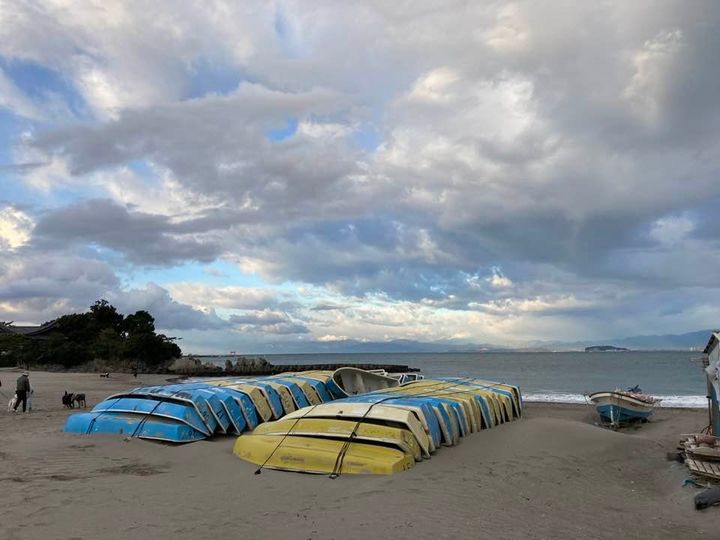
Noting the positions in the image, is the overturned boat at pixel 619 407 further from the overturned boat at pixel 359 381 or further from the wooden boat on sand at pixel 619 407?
the overturned boat at pixel 359 381

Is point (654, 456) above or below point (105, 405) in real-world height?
below

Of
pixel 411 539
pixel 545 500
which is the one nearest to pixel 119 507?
pixel 411 539

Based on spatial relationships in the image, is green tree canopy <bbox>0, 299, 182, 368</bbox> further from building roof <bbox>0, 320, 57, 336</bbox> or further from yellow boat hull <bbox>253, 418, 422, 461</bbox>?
yellow boat hull <bbox>253, 418, 422, 461</bbox>

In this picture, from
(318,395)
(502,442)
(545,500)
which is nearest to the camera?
(545,500)

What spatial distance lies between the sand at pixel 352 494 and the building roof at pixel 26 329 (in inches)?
2203

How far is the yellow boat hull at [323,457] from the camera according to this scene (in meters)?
8.82

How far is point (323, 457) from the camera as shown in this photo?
9047 mm

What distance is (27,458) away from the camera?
983cm

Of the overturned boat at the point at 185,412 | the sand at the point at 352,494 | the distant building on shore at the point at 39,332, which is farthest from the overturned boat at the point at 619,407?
the distant building on shore at the point at 39,332

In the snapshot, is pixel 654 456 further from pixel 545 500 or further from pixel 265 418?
pixel 265 418

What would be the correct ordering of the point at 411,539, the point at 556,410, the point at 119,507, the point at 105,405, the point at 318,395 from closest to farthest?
the point at 411,539 → the point at 119,507 → the point at 105,405 → the point at 318,395 → the point at 556,410

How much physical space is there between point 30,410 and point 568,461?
17.0m

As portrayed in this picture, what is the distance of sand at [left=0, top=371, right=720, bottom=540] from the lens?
626 centimetres

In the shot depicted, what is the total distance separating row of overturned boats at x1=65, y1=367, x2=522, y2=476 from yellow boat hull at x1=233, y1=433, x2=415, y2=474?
0.05 feet
